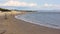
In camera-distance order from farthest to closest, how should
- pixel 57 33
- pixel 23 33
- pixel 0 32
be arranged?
pixel 57 33
pixel 23 33
pixel 0 32

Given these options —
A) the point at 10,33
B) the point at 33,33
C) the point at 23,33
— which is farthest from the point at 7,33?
the point at 33,33

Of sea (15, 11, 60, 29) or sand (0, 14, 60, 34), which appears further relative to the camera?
sea (15, 11, 60, 29)

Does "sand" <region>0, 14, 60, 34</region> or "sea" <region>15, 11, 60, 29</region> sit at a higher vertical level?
"sand" <region>0, 14, 60, 34</region>

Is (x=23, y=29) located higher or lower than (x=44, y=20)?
higher

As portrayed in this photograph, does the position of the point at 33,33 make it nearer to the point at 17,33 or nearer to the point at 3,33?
the point at 17,33

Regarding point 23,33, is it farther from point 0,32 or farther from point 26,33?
point 0,32

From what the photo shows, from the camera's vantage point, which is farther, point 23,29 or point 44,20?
point 44,20

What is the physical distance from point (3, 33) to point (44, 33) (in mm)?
2666

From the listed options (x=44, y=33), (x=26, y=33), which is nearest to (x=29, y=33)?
(x=26, y=33)

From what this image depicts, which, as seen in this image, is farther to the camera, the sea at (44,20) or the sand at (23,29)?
the sea at (44,20)

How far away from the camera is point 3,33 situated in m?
10.1

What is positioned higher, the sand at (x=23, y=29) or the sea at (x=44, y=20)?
the sand at (x=23, y=29)

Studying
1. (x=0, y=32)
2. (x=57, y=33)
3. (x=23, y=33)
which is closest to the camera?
(x=0, y=32)

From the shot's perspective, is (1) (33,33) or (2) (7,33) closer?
(2) (7,33)
